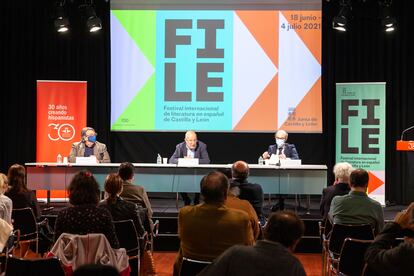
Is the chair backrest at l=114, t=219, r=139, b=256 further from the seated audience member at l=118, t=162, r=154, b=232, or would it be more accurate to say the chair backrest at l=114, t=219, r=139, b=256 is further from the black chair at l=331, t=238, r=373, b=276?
the black chair at l=331, t=238, r=373, b=276

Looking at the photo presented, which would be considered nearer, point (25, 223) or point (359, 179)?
point (359, 179)

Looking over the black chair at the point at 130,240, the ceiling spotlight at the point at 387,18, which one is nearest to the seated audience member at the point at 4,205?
the black chair at the point at 130,240

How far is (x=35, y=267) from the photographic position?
3037mm

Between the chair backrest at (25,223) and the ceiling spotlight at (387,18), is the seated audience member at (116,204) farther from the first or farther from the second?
the ceiling spotlight at (387,18)

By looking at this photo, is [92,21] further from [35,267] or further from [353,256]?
[35,267]

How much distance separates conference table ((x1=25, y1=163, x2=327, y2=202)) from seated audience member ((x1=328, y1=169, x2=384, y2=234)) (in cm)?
305

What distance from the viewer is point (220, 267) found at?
7.29 feet

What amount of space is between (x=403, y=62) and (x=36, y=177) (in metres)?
5.68

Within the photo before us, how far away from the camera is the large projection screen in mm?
9219

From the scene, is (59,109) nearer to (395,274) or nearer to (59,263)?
(59,263)

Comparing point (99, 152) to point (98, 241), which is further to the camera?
point (99, 152)

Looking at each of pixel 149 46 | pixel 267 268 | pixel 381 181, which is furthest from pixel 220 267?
pixel 149 46

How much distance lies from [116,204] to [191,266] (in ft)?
4.74

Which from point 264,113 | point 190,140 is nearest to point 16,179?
point 190,140
